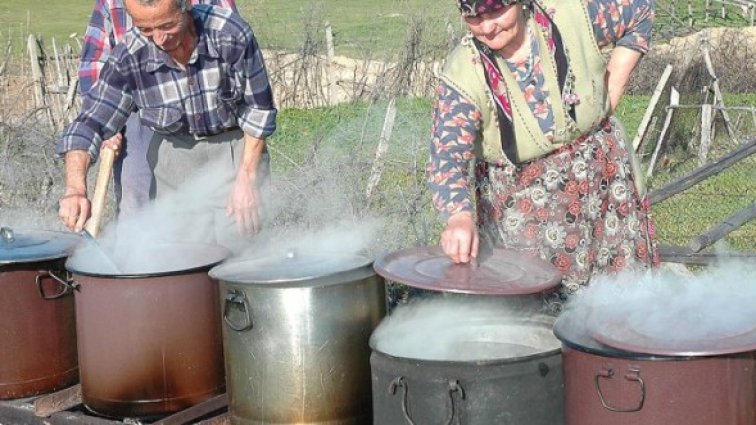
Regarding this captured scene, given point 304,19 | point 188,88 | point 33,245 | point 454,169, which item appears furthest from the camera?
point 304,19

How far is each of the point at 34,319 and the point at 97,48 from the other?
1307 mm

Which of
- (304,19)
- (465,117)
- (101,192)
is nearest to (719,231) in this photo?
→ (465,117)

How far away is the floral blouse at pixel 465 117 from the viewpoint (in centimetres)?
330

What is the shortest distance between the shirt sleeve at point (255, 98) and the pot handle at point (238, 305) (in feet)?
3.91

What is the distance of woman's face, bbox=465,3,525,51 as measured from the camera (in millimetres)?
3186

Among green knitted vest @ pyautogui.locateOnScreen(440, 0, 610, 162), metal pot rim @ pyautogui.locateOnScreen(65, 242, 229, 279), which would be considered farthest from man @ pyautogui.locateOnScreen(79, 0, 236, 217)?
green knitted vest @ pyautogui.locateOnScreen(440, 0, 610, 162)

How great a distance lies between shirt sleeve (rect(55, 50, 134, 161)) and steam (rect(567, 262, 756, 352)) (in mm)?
2270

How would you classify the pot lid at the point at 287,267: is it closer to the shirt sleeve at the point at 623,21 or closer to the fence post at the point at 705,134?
the shirt sleeve at the point at 623,21

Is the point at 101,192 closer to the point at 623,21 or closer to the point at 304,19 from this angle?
the point at 623,21

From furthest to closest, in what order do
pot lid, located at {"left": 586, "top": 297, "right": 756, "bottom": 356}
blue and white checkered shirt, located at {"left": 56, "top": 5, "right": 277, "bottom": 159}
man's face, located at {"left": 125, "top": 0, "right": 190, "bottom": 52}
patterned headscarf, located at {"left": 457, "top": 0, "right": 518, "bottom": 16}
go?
blue and white checkered shirt, located at {"left": 56, "top": 5, "right": 277, "bottom": 159} < man's face, located at {"left": 125, "top": 0, "right": 190, "bottom": 52} < patterned headscarf, located at {"left": 457, "top": 0, "right": 518, "bottom": 16} < pot lid, located at {"left": 586, "top": 297, "right": 756, "bottom": 356}

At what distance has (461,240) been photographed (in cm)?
316

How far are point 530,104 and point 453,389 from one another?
1.06m

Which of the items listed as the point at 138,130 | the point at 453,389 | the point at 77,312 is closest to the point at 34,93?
the point at 138,130

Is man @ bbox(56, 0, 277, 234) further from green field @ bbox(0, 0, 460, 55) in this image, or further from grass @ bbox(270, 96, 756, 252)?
green field @ bbox(0, 0, 460, 55)
